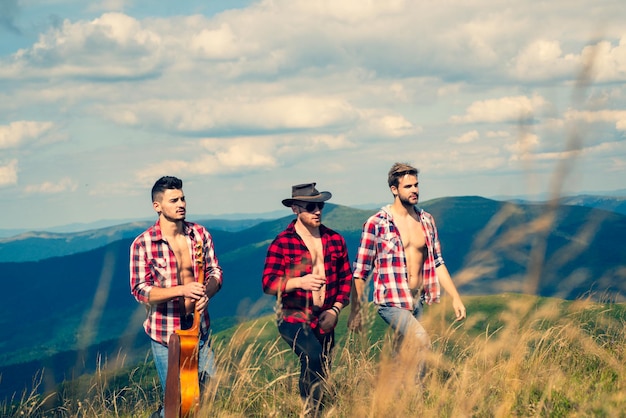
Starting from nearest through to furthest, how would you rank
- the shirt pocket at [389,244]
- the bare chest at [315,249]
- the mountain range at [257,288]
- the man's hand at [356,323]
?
the mountain range at [257,288], the man's hand at [356,323], the bare chest at [315,249], the shirt pocket at [389,244]

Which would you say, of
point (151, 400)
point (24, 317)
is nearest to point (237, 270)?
point (24, 317)

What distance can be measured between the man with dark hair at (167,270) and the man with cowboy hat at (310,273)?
636mm

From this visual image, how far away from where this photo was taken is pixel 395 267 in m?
6.52

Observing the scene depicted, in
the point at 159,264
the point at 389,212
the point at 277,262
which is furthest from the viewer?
the point at 389,212

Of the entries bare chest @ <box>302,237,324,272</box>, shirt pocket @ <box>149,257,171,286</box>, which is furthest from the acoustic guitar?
bare chest @ <box>302,237,324,272</box>

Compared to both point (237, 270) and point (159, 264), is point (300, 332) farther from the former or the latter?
point (237, 270)

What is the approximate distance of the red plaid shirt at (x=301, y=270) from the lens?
6070mm

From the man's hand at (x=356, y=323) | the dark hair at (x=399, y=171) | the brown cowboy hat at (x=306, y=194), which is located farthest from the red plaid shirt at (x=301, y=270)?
the dark hair at (x=399, y=171)

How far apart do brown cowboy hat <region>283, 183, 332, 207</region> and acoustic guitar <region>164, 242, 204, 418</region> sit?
61.3 inches

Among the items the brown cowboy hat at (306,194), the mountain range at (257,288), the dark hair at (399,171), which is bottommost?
the mountain range at (257,288)

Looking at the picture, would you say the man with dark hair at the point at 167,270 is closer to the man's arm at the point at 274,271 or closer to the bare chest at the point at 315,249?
the man's arm at the point at 274,271

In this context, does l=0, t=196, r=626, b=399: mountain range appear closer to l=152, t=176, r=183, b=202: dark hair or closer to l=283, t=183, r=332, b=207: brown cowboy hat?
l=152, t=176, r=183, b=202: dark hair

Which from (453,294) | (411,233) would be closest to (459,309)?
(453,294)

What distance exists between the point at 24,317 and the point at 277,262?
21005 centimetres
